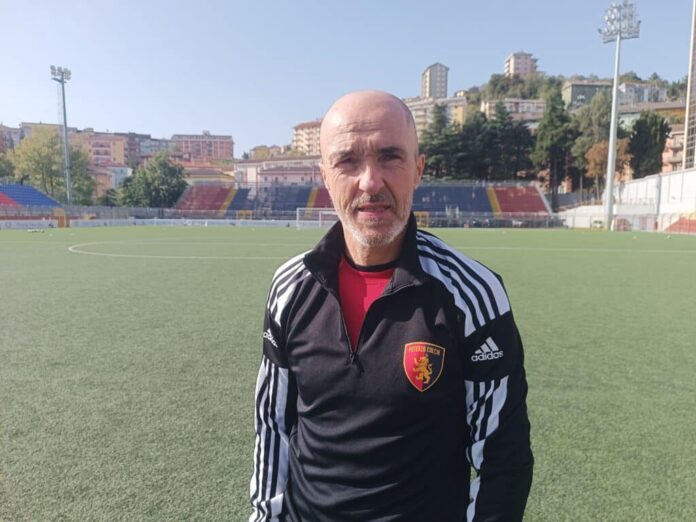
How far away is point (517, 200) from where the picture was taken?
52125 mm

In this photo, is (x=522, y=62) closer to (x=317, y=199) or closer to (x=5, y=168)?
(x=317, y=199)

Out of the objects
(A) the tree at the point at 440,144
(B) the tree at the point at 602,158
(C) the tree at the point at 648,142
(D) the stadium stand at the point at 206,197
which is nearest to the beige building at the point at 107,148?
(D) the stadium stand at the point at 206,197

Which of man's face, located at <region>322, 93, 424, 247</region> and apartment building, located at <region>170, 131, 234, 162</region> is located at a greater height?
apartment building, located at <region>170, 131, 234, 162</region>

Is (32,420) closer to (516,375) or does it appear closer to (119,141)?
(516,375)

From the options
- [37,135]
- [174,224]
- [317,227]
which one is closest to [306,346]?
[317,227]

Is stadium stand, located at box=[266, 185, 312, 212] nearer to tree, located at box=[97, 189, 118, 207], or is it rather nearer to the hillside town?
the hillside town

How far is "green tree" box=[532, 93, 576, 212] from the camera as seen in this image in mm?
56312

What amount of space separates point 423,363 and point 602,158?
58.5 m

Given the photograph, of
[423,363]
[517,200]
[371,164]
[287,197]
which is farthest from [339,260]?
[287,197]

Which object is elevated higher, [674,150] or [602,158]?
[674,150]

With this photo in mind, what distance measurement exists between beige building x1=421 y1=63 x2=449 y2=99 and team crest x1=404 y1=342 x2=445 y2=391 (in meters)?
192

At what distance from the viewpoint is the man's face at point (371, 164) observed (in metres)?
1.46

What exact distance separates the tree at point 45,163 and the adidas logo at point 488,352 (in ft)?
225

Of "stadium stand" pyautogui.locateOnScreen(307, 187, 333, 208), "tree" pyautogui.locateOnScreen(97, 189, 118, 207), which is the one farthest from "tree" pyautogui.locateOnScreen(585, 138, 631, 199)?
"tree" pyautogui.locateOnScreen(97, 189, 118, 207)
